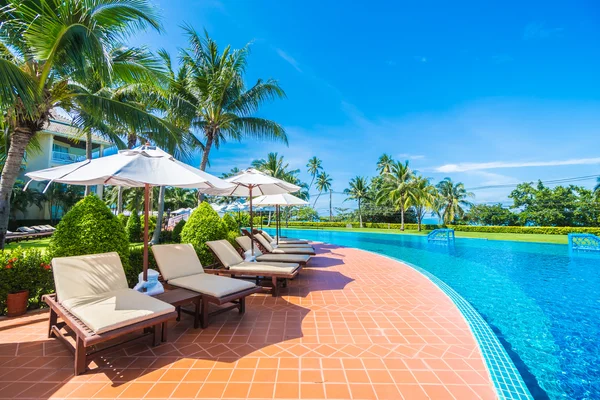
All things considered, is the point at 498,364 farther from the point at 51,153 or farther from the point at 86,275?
the point at 51,153

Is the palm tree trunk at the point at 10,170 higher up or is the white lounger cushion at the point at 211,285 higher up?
the palm tree trunk at the point at 10,170

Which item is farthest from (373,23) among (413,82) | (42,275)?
(42,275)

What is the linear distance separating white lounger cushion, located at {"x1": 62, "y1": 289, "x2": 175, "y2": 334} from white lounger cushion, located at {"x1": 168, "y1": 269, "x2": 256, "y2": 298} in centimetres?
66

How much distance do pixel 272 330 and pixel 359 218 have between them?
35184 mm

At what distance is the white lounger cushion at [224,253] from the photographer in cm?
545

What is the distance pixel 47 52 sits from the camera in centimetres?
450

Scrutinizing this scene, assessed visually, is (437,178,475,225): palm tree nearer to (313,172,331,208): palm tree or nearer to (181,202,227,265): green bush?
(313,172,331,208): palm tree

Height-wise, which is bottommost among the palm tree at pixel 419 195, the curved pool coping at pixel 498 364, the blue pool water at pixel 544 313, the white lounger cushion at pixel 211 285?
the blue pool water at pixel 544 313

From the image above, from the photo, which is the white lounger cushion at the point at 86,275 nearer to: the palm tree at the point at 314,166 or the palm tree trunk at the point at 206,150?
the palm tree trunk at the point at 206,150

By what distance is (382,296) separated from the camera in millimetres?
5109

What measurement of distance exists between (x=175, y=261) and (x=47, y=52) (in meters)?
4.27

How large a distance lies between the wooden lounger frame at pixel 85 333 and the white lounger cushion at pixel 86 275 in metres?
0.20

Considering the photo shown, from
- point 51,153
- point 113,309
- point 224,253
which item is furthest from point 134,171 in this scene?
point 51,153

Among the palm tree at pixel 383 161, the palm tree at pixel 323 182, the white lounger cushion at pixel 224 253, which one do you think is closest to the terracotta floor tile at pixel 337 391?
the white lounger cushion at pixel 224 253
